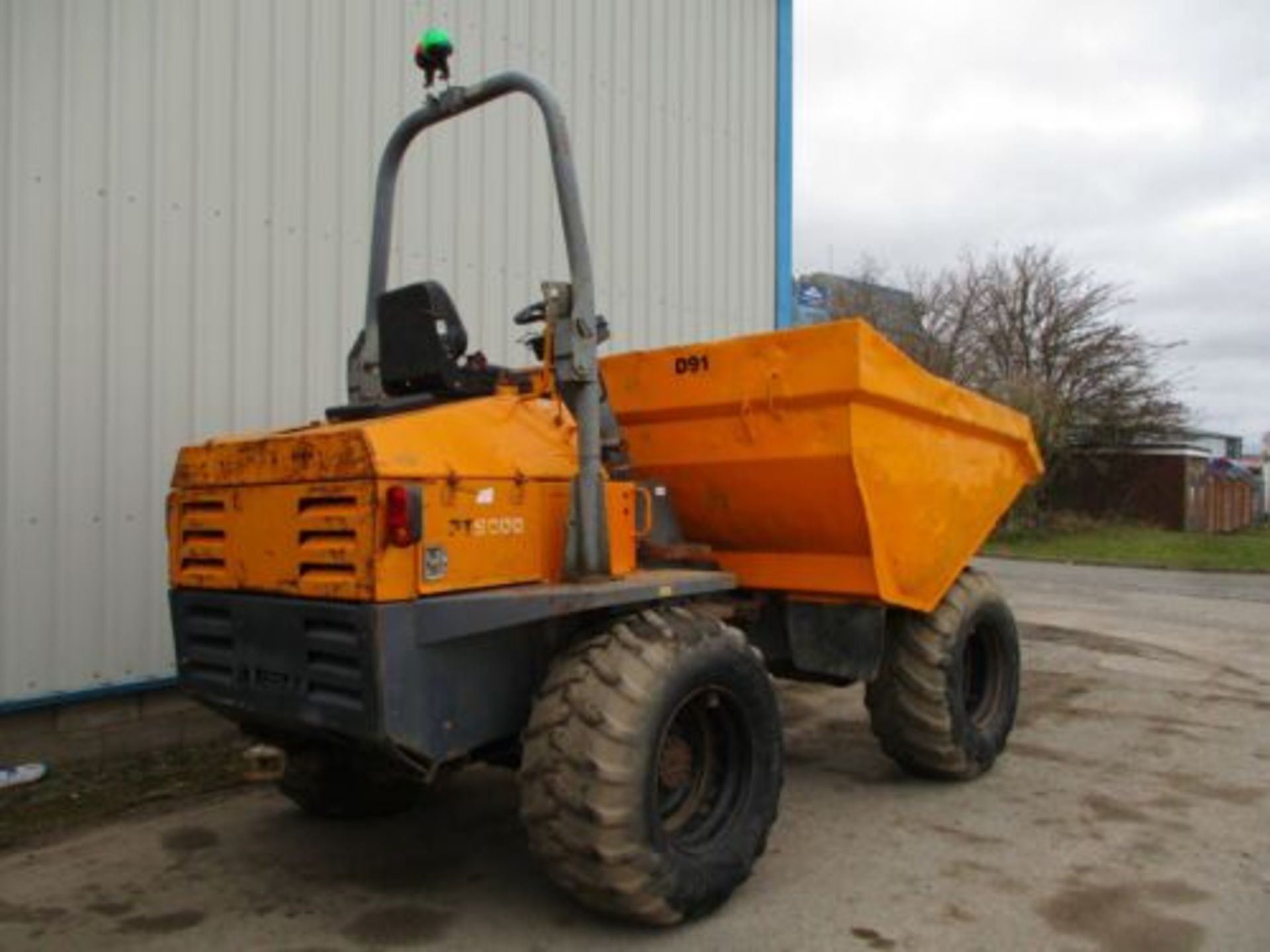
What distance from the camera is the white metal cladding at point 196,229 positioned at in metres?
5.70

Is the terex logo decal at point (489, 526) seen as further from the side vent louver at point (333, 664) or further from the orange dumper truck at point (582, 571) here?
the side vent louver at point (333, 664)

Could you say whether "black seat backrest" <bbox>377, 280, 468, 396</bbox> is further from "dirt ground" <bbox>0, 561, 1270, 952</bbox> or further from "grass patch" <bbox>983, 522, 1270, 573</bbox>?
"grass patch" <bbox>983, 522, 1270, 573</bbox>

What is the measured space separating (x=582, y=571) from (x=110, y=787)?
3253 mm

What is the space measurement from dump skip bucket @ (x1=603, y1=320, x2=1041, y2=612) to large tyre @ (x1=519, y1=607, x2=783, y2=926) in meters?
0.88

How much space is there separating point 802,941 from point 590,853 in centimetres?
85

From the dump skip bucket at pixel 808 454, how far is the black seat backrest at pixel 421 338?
1.16 m

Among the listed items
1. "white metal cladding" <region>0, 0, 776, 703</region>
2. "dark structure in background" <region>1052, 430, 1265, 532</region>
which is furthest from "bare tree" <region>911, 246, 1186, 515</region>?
"white metal cladding" <region>0, 0, 776, 703</region>

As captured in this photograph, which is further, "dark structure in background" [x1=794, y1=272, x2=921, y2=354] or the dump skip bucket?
"dark structure in background" [x1=794, y1=272, x2=921, y2=354]

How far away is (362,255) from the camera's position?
7.15m

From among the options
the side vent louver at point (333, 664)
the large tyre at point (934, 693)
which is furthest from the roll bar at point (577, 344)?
the large tyre at point (934, 693)

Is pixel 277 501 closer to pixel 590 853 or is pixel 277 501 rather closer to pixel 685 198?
pixel 590 853

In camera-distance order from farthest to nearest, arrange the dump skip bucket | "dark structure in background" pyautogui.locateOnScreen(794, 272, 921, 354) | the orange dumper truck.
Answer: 1. "dark structure in background" pyautogui.locateOnScreen(794, 272, 921, 354)
2. the dump skip bucket
3. the orange dumper truck

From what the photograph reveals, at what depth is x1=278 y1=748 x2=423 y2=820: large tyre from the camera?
15.7ft

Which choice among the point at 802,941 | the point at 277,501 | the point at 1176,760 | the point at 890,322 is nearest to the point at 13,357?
the point at 277,501
